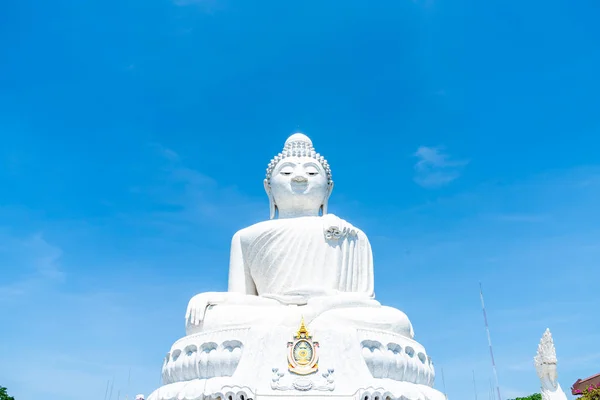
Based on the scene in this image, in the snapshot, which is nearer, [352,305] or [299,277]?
[352,305]

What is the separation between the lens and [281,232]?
40.9ft

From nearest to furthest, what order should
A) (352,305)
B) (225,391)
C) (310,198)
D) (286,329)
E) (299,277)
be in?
(225,391) < (286,329) < (352,305) < (299,277) < (310,198)

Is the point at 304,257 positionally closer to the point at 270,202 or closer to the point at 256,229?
the point at 256,229

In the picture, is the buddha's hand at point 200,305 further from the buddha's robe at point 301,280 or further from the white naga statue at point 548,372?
the white naga statue at point 548,372

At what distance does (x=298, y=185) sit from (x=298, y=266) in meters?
2.10

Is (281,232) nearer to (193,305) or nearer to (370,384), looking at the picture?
(193,305)

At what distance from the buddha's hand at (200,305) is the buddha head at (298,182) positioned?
10.4ft

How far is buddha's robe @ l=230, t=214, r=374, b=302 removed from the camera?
12.0 m

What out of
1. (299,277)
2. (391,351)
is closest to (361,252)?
(299,277)

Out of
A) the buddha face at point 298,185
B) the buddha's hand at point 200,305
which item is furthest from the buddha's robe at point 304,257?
the buddha's hand at point 200,305

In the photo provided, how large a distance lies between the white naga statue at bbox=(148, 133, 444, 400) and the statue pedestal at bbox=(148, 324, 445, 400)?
2 centimetres

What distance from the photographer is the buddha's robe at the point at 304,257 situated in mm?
12016

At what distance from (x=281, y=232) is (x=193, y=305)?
2461 millimetres

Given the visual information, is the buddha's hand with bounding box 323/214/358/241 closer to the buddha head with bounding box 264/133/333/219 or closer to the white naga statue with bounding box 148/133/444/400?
the white naga statue with bounding box 148/133/444/400
